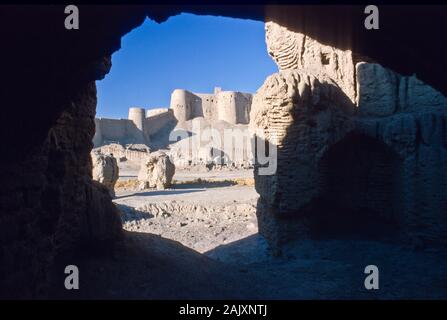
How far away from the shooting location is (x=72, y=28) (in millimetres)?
2549

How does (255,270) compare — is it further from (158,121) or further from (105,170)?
(158,121)

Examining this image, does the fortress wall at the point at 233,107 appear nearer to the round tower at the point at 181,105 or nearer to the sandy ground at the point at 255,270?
the round tower at the point at 181,105

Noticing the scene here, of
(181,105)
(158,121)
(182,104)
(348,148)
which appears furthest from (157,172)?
(158,121)

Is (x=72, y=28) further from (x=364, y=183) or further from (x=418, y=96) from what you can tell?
(x=418, y=96)

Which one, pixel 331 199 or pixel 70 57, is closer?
pixel 70 57

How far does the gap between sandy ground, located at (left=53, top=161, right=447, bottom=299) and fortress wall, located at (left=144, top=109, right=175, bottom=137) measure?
122 feet

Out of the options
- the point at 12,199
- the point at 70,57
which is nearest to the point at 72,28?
the point at 70,57

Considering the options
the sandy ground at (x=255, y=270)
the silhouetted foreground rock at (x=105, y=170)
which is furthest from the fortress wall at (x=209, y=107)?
the sandy ground at (x=255, y=270)

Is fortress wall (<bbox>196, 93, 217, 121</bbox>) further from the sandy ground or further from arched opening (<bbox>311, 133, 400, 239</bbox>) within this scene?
arched opening (<bbox>311, 133, 400, 239</bbox>)

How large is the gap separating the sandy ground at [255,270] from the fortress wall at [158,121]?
1465 inches

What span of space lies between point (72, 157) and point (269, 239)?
6.04m

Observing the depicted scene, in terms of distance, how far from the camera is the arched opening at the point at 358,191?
8.37 metres

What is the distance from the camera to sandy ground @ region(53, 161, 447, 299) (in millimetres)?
4953

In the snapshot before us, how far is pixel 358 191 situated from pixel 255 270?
3.83 m
